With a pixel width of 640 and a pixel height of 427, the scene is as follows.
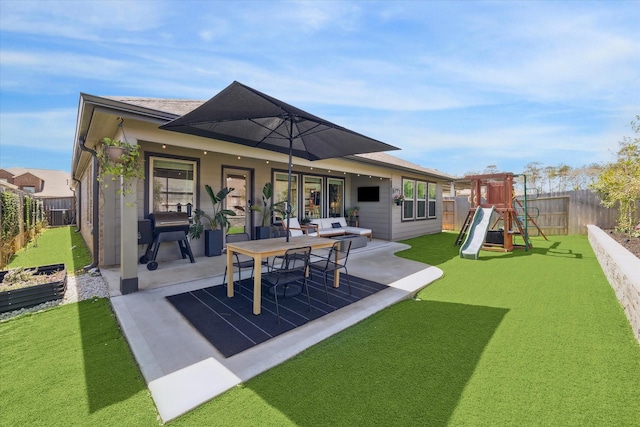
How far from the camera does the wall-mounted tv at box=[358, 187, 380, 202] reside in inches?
408

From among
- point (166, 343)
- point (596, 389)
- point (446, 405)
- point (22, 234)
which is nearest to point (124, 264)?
point (166, 343)

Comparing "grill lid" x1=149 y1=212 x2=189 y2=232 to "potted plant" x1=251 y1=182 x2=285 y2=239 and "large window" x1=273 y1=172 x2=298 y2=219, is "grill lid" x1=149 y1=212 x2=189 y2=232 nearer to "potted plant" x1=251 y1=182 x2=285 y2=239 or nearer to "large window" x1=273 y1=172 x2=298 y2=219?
"potted plant" x1=251 y1=182 x2=285 y2=239

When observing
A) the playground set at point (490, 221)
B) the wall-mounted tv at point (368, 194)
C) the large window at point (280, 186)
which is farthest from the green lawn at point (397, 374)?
the wall-mounted tv at point (368, 194)

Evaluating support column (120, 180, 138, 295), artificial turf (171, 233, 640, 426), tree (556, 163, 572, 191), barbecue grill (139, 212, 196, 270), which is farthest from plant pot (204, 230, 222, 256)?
tree (556, 163, 572, 191)

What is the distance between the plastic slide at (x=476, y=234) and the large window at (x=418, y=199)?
8.86 ft

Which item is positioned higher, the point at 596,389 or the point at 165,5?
the point at 165,5

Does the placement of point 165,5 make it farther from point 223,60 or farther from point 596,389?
point 596,389

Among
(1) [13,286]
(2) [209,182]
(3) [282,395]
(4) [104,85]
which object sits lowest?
(3) [282,395]

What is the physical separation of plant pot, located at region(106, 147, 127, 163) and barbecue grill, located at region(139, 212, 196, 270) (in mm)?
2113

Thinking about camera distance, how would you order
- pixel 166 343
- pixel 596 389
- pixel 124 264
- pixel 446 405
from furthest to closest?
pixel 124 264
pixel 166 343
pixel 596 389
pixel 446 405

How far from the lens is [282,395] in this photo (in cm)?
208

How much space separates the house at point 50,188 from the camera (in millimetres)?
16656

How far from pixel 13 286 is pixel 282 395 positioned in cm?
430

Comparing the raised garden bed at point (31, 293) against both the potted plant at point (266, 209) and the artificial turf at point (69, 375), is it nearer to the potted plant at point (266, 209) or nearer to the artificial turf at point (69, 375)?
the artificial turf at point (69, 375)
